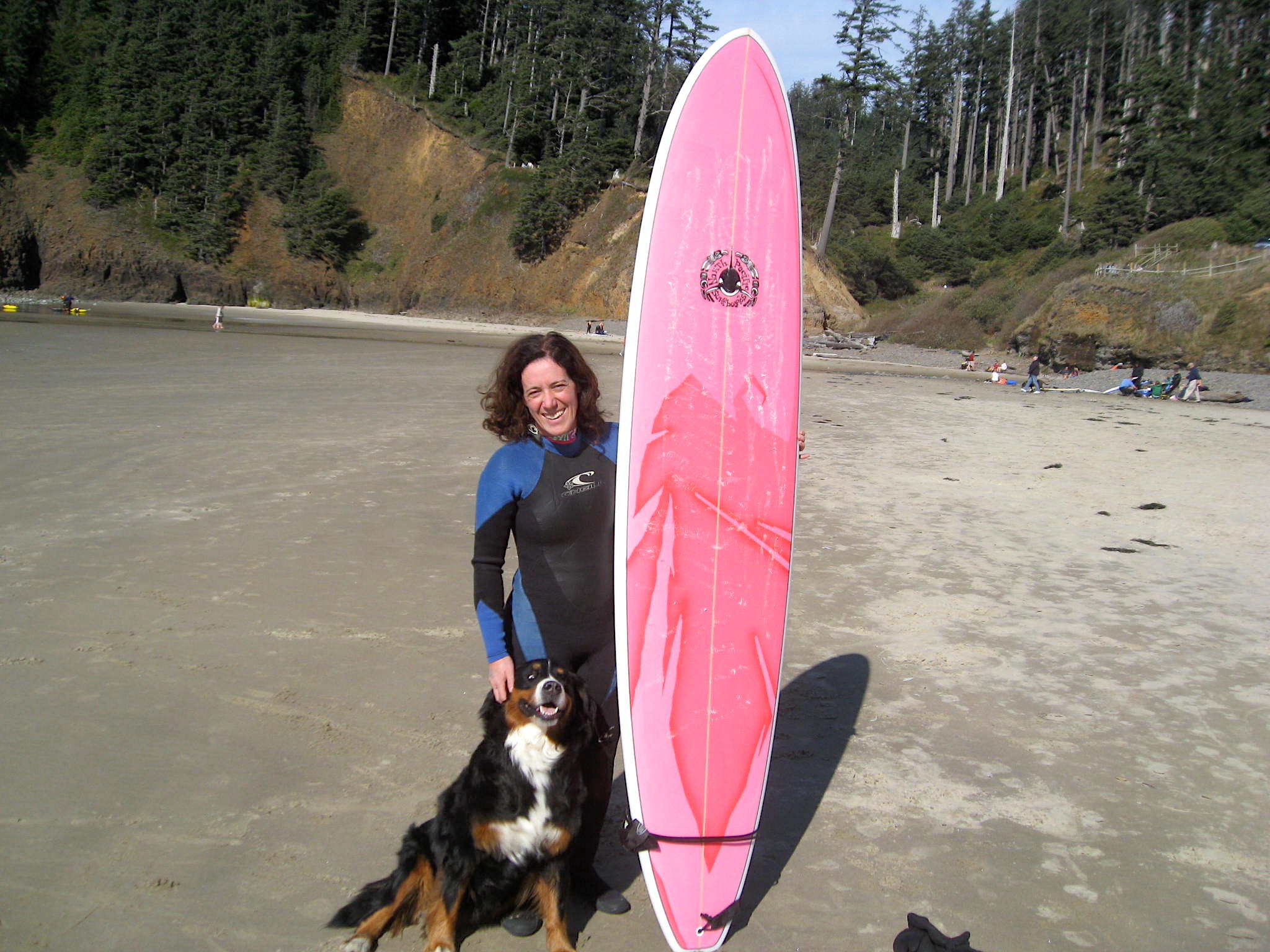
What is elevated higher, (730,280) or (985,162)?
(985,162)

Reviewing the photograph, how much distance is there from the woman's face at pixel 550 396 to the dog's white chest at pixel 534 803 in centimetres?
76

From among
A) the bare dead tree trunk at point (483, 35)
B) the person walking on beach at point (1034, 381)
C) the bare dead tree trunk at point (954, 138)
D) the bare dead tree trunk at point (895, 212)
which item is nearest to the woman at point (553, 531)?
the person walking on beach at point (1034, 381)

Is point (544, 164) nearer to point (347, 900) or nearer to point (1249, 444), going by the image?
point (1249, 444)

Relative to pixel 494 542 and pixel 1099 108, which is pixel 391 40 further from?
pixel 494 542

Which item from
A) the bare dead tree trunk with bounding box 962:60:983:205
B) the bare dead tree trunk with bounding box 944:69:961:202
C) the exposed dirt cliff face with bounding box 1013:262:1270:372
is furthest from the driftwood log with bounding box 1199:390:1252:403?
the bare dead tree trunk with bounding box 944:69:961:202

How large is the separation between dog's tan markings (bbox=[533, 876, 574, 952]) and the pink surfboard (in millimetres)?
255

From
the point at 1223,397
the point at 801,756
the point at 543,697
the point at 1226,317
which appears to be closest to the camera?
the point at 543,697

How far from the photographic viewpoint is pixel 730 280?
2.77 meters

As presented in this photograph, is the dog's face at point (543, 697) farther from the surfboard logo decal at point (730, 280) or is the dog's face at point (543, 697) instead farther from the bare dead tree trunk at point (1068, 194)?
the bare dead tree trunk at point (1068, 194)

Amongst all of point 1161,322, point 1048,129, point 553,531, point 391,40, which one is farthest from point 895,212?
point 553,531

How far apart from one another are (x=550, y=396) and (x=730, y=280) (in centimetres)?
72

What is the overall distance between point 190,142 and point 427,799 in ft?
194

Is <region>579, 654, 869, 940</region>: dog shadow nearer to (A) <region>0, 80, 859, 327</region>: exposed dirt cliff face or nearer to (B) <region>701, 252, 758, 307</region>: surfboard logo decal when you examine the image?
(B) <region>701, 252, 758, 307</region>: surfboard logo decal

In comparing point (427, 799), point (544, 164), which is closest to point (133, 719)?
point (427, 799)
